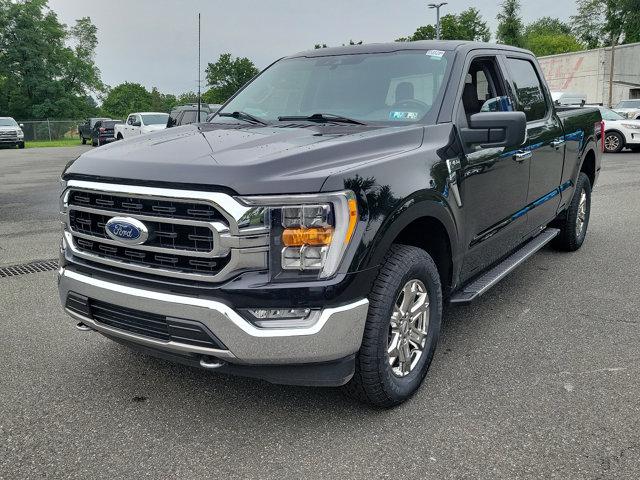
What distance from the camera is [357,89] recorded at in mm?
3896

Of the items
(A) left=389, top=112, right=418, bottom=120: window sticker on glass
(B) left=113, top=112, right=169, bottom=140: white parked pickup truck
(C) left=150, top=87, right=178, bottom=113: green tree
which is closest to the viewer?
(A) left=389, top=112, right=418, bottom=120: window sticker on glass

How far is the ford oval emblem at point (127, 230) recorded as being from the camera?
107 inches

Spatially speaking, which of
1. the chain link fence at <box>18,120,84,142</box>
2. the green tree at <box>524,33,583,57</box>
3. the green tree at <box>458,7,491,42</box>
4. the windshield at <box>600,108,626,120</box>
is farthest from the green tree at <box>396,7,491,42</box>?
the windshield at <box>600,108,626,120</box>

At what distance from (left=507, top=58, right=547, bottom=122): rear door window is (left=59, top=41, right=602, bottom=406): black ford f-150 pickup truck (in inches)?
22.9

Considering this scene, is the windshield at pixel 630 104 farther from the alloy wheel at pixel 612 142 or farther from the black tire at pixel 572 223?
the black tire at pixel 572 223

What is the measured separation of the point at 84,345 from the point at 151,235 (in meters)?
1.63

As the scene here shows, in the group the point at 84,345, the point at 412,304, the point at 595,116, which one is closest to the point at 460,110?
the point at 412,304

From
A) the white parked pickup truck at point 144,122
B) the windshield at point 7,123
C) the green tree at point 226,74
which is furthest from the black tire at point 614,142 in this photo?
the green tree at point 226,74

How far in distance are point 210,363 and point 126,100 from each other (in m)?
97.5

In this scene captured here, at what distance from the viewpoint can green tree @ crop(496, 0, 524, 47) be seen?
64.6 m

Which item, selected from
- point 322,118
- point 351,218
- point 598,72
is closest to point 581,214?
point 322,118

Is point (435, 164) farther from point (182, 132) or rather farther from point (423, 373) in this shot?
point (182, 132)

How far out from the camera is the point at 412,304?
3148mm

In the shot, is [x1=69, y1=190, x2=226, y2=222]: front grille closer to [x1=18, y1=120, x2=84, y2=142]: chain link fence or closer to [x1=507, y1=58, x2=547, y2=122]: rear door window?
[x1=507, y1=58, x2=547, y2=122]: rear door window
